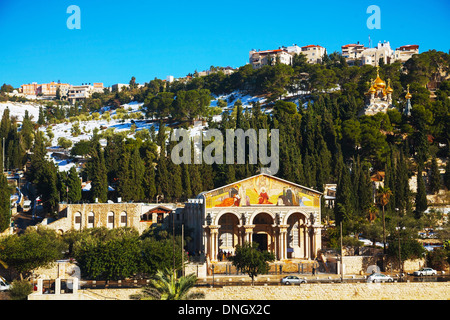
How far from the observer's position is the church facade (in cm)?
4966

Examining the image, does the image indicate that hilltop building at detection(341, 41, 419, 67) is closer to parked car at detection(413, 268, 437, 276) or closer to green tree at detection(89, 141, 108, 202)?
green tree at detection(89, 141, 108, 202)

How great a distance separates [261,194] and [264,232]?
12.3 feet

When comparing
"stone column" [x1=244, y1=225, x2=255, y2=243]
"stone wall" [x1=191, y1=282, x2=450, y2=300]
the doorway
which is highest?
"stone column" [x1=244, y1=225, x2=255, y2=243]

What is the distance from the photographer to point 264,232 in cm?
5222

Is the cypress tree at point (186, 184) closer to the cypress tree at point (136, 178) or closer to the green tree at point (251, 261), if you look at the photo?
Answer: the cypress tree at point (136, 178)

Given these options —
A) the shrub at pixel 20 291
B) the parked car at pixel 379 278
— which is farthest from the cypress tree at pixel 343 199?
the shrub at pixel 20 291

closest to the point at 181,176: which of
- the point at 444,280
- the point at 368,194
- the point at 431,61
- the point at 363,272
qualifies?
the point at 368,194

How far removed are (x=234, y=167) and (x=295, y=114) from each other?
77.6 feet

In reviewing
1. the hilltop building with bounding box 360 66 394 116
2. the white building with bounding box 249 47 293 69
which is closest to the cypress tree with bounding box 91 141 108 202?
the hilltop building with bounding box 360 66 394 116

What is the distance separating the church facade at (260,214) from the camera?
163 feet

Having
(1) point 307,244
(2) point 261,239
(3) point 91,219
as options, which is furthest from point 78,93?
(1) point 307,244

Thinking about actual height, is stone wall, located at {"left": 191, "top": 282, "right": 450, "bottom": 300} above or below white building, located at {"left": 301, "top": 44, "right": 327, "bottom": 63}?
below

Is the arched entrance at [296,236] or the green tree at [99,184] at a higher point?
the green tree at [99,184]
